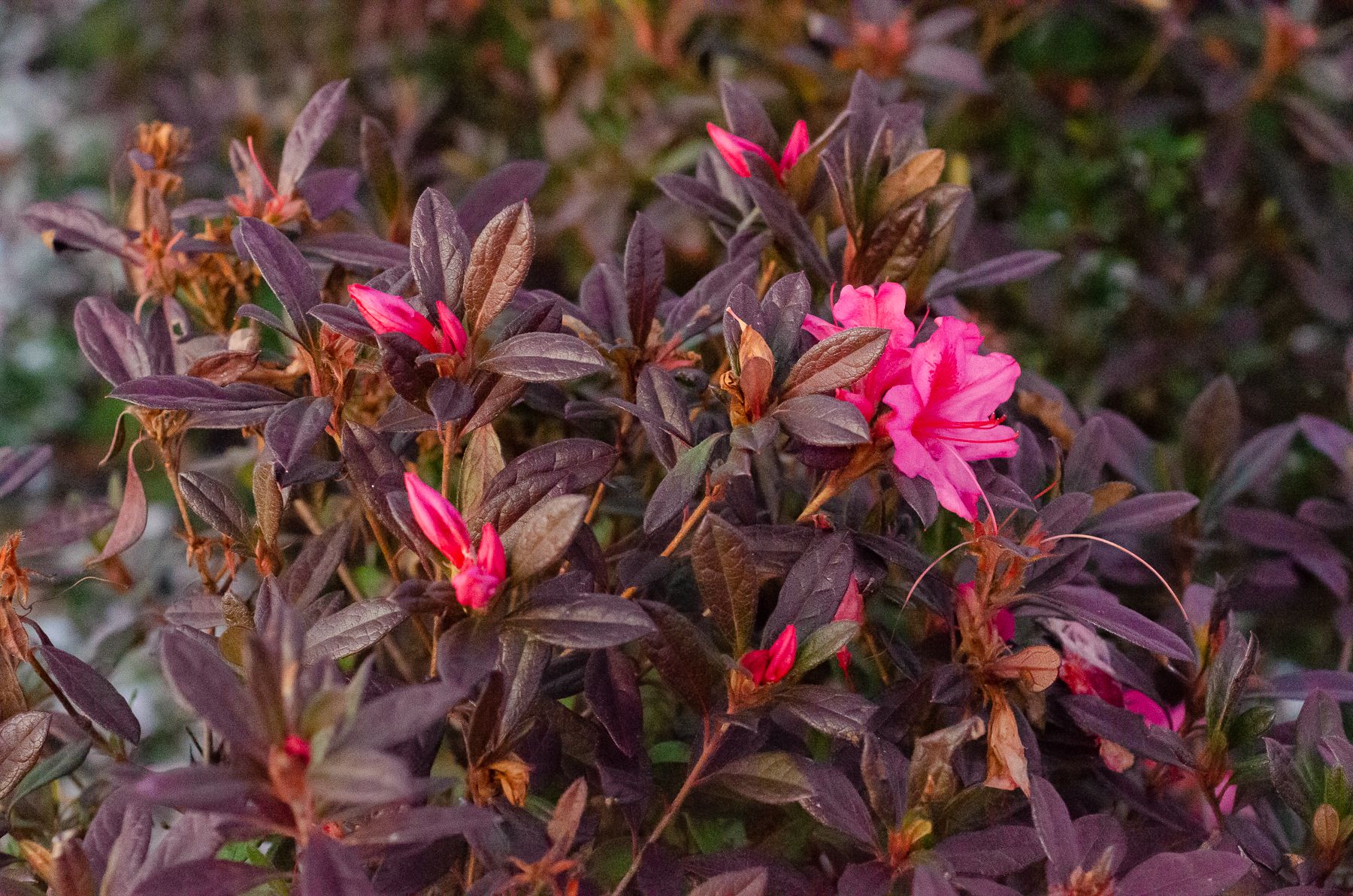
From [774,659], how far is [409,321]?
28 centimetres

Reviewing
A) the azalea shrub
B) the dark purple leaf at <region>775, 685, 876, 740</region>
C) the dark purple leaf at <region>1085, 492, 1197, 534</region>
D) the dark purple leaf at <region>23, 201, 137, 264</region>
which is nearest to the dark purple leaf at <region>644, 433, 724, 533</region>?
the azalea shrub

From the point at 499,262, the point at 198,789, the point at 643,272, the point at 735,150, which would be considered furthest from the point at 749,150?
the point at 198,789

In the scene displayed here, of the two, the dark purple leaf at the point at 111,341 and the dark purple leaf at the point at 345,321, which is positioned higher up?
the dark purple leaf at the point at 345,321

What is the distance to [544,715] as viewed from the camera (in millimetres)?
708

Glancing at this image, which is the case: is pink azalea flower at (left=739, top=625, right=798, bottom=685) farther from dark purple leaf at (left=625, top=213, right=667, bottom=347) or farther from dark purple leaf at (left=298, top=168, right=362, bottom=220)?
dark purple leaf at (left=298, top=168, right=362, bottom=220)

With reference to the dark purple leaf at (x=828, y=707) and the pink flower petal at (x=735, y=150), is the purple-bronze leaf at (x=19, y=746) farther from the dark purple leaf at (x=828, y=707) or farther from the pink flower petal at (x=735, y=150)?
the pink flower petal at (x=735, y=150)

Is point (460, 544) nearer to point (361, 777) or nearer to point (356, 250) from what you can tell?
point (361, 777)

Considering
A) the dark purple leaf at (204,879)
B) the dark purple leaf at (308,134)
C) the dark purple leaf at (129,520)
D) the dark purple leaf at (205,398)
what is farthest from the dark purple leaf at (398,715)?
the dark purple leaf at (308,134)

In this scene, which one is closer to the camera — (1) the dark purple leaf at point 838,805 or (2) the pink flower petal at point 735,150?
(1) the dark purple leaf at point 838,805

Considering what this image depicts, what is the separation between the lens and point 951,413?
0.69 metres

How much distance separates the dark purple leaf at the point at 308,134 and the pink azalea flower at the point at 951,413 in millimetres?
478

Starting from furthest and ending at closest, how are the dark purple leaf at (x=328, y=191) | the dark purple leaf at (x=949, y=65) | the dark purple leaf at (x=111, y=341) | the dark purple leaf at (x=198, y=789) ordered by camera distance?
the dark purple leaf at (x=949, y=65), the dark purple leaf at (x=328, y=191), the dark purple leaf at (x=111, y=341), the dark purple leaf at (x=198, y=789)

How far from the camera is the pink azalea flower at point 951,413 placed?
0.67m

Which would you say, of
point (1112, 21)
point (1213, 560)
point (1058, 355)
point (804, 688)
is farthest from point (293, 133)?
point (1112, 21)
